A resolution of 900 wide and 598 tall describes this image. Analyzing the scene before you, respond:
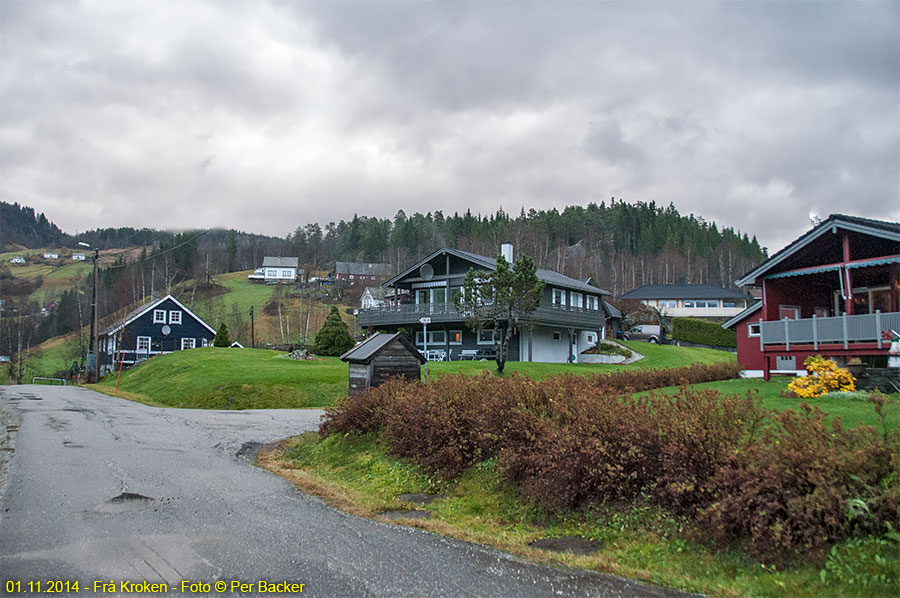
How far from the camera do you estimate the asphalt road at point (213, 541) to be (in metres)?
5.36

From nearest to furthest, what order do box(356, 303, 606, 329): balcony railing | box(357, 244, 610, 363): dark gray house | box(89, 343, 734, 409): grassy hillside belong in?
box(89, 343, 734, 409): grassy hillside, box(356, 303, 606, 329): balcony railing, box(357, 244, 610, 363): dark gray house

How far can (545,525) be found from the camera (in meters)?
7.14

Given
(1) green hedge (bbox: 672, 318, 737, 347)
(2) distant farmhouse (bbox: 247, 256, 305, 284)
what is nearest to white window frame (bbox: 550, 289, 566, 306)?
(1) green hedge (bbox: 672, 318, 737, 347)

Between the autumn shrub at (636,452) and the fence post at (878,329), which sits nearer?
the autumn shrub at (636,452)

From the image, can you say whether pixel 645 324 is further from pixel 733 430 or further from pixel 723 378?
pixel 733 430

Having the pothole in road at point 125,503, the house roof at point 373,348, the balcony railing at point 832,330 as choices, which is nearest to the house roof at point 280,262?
the balcony railing at point 832,330

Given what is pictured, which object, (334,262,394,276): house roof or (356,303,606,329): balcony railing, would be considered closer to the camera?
(356,303,606,329): balcony railing

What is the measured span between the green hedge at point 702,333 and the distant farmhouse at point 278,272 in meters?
80.0

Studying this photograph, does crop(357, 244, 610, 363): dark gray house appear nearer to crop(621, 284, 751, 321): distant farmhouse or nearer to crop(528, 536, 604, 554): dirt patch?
crop(528, 536, 604, 554): dirt patch

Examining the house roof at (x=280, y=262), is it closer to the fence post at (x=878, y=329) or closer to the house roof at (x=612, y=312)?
the house roof at (x=612, y=312)

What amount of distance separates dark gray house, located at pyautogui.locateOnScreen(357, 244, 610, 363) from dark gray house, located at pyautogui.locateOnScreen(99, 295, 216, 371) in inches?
881

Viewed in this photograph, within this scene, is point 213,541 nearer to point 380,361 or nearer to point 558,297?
point 380,361

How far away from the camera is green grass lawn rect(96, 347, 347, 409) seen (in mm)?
26547

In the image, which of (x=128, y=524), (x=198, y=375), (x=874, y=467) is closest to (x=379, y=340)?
(x=128, y=524)
